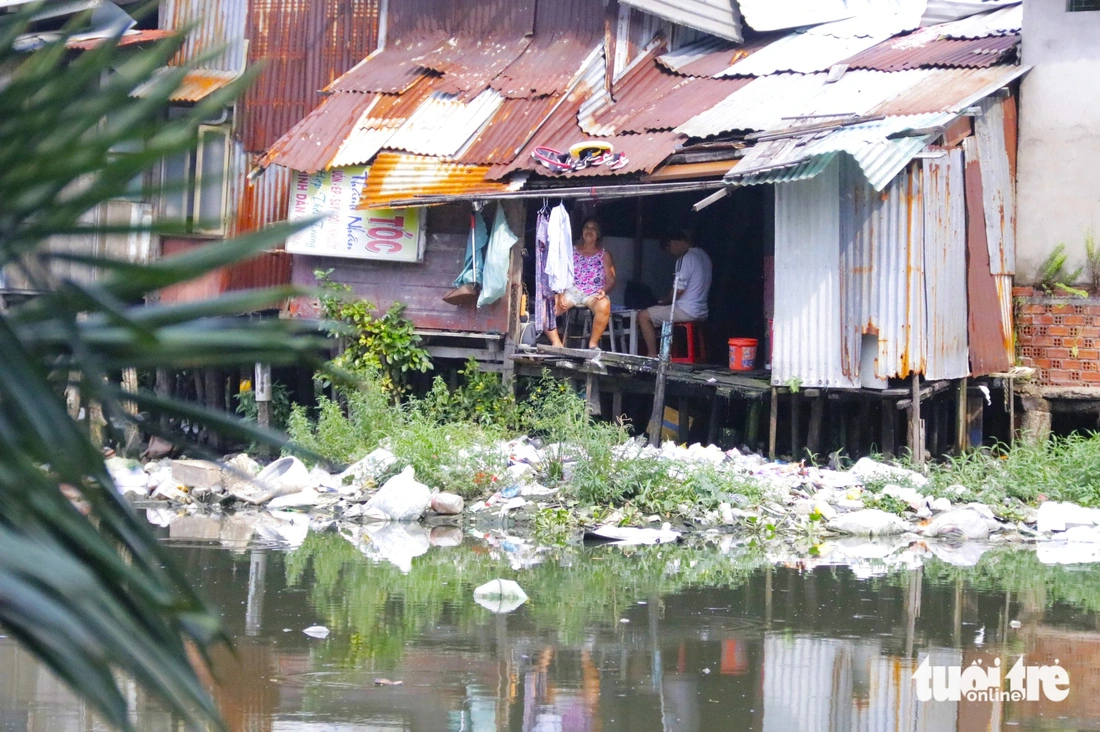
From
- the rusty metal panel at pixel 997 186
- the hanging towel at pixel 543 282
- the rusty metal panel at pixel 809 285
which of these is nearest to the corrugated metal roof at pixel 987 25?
the rusty metal panel at pixel 997 186

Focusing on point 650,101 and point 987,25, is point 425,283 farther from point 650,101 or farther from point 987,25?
point 987,25

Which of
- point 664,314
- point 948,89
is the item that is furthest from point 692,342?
point 948,89

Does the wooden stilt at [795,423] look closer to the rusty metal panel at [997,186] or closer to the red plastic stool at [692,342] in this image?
the red plastic stool at [692,342]

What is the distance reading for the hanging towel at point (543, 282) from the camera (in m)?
11.7

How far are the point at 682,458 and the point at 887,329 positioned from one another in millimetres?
2016

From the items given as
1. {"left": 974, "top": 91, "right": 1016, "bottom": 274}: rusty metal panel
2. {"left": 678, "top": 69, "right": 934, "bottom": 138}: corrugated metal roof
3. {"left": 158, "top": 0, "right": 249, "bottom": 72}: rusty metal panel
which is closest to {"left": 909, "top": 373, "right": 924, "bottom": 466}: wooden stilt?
{"left": 974, "top": 91, "right": 1016, "bottom": 274}: rusty metal panel

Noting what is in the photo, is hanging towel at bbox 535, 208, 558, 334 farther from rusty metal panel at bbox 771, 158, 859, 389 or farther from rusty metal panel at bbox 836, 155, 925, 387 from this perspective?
rusty metal panel at bbox 836, 155, 925, 387

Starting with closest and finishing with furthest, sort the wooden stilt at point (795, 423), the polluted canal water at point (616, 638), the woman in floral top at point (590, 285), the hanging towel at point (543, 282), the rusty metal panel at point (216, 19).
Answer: the polluted canal water at point (616, 638) < the wooden stilt at point (795, 423) < the hanging towel at point (543, 282) < the woman in floral top at point (590, 285) < the rusty metal panel at point (216, 19)

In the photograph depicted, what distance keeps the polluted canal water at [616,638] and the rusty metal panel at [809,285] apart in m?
2.20

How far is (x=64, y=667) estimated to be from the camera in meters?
0.95

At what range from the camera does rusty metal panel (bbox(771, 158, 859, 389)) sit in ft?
34.0

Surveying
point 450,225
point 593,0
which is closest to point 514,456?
point 450,225

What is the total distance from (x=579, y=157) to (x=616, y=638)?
645cm

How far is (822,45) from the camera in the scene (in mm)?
12648
